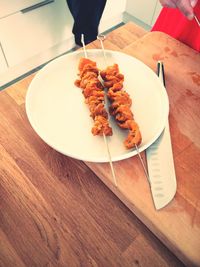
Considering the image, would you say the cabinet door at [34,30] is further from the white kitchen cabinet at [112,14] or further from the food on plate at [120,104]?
the food on plate at [120,104]

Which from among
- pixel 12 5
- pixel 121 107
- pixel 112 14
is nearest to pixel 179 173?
pixel 121 107

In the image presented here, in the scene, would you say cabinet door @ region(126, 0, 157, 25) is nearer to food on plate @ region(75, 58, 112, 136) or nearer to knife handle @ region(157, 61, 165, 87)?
knife handle @ region(157, 61, 165, 87)

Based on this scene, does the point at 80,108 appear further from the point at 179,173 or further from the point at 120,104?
the point at 179,173

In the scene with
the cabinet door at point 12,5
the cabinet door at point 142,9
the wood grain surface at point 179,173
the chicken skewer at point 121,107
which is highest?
the cabinet door at point 12,5

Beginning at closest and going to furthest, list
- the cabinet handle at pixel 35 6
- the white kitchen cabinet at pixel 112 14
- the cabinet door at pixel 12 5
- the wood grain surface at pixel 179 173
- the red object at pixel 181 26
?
the wood grain surface at pixel 179 173 < the red object at pixel 181 26 < the cabinet door at pixel 12 5 < the cabinet handle at pixel 35 6 < the white kitchen cabinet at pixel 112 14

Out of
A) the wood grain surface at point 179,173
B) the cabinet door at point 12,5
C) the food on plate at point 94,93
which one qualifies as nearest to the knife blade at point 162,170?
the wood grain surface at point 179,173

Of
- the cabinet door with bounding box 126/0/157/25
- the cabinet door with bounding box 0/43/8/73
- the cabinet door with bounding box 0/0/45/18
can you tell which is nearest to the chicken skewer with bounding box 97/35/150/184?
the cabinet door with bounding box 0/0/45/18
